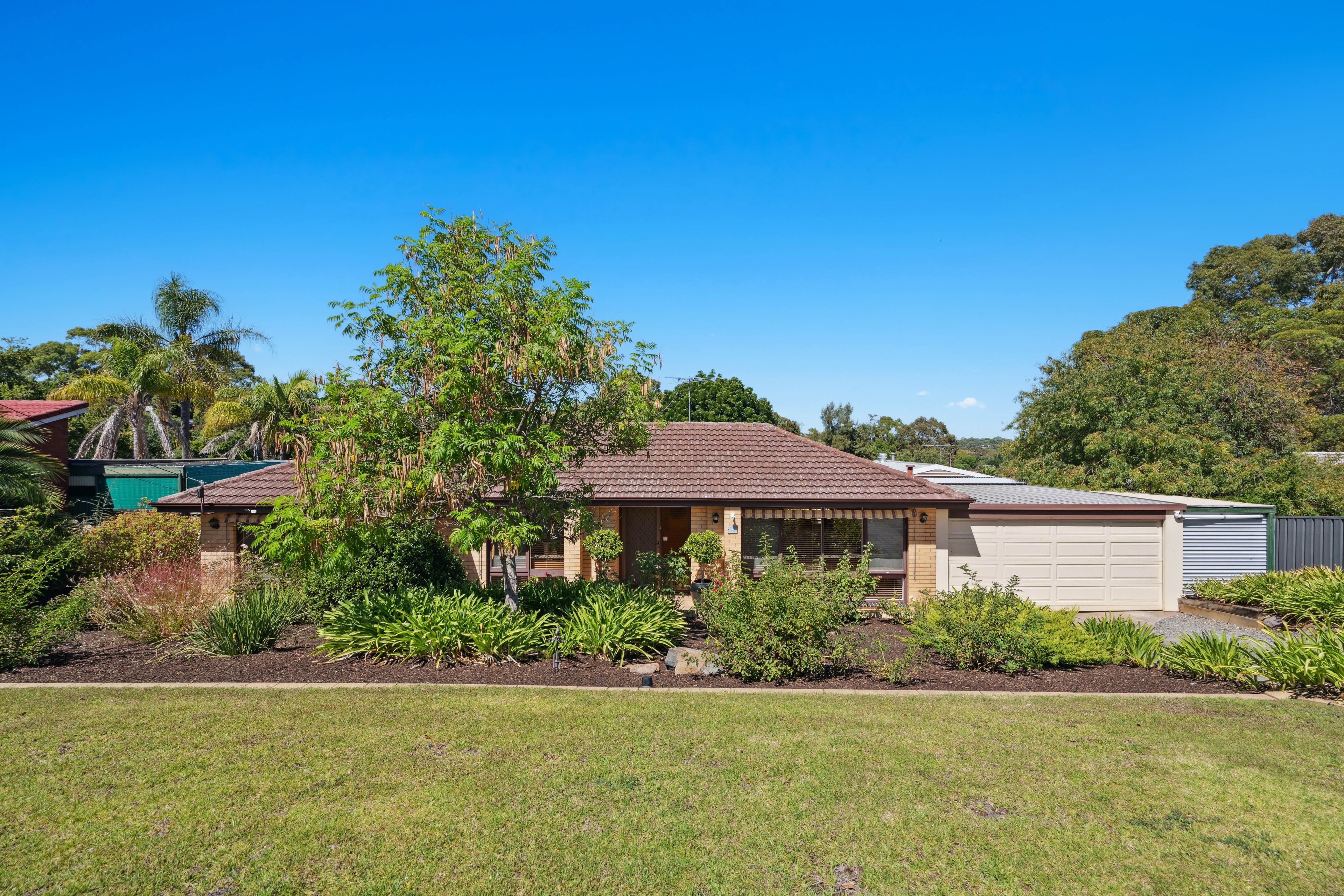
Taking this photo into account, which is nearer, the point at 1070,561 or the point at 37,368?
the point at 1070,561

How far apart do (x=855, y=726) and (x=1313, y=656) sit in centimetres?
631

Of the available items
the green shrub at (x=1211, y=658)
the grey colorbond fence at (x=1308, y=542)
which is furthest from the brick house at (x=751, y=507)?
the grey colorbond fence at (x=1308, y=542)

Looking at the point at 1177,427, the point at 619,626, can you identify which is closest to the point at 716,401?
the point at 1177,427

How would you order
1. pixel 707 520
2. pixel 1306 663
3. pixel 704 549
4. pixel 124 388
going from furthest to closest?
pixel 124 388, pixel 707 520, pixel 704 549, pixel 1306 663

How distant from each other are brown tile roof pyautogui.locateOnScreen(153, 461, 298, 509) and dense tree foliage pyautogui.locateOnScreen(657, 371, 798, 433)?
25.6m

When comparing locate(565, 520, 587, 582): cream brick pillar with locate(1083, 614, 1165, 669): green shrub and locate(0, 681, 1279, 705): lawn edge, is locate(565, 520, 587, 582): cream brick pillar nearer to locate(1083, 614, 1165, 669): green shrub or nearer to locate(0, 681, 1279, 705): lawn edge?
locate(0, 681, 1279, 705): lawn edge

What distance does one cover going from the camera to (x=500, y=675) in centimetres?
912

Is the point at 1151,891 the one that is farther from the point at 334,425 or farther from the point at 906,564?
the point at 906,564

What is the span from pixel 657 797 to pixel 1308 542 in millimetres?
18113

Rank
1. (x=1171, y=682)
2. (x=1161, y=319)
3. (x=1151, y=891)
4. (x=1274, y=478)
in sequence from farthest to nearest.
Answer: (x=1161, y=319), (x=1274, y=478), (x=1171, y=682), (x=1151, y=891)

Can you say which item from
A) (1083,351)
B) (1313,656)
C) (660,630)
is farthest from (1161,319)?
(660,630)

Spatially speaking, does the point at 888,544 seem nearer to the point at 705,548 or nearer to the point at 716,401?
the point at 705,548

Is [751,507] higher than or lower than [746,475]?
lower

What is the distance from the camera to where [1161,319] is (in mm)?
45750
